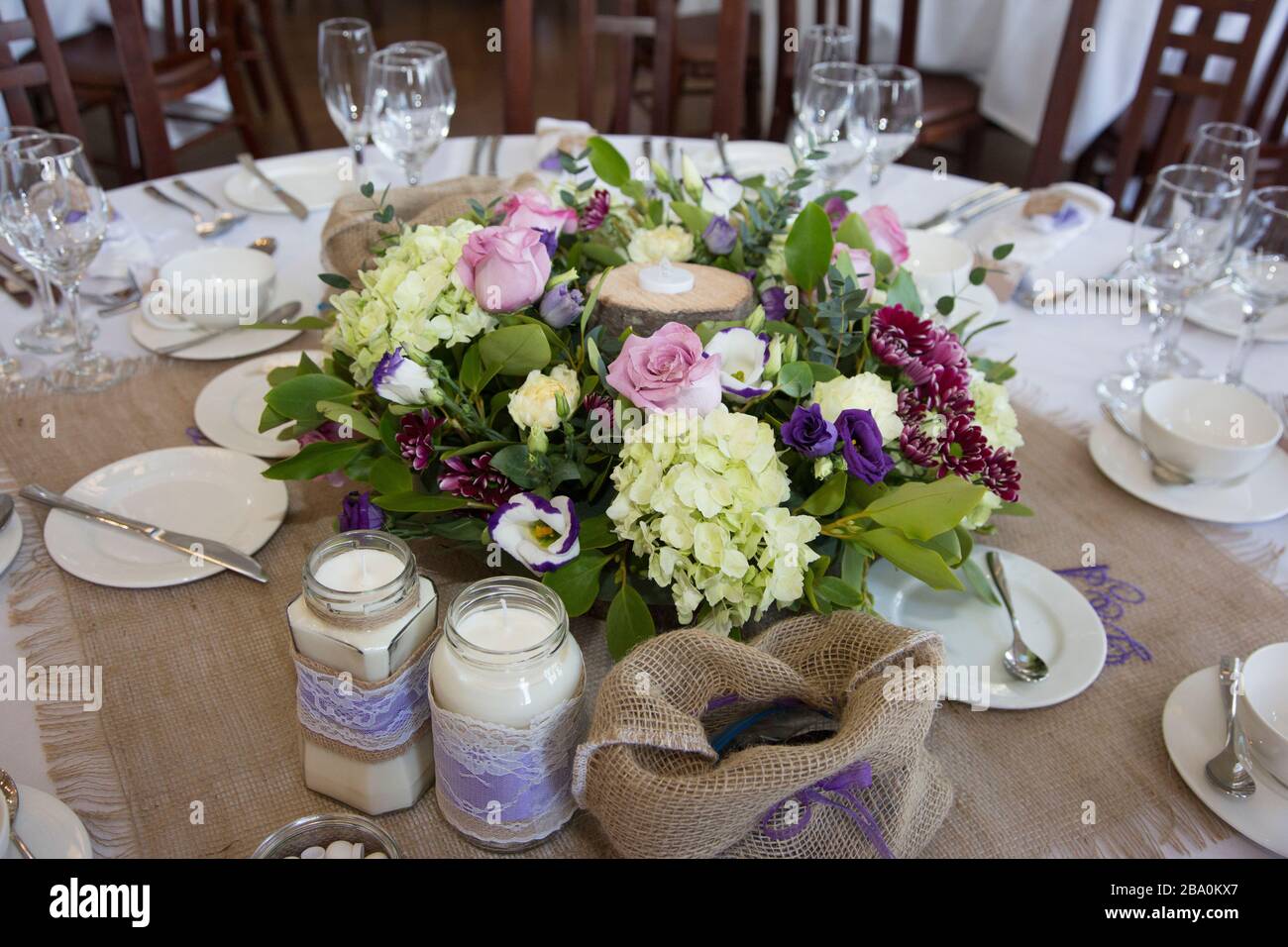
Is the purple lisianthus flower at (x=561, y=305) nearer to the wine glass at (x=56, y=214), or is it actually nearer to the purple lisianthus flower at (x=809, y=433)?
the purple lisianthus flower at (x=809, y=433)

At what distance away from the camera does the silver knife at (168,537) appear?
0.77m

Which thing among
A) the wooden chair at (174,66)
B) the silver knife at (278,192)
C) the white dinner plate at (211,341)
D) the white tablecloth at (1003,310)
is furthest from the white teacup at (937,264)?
the wooden chair at (174,66)

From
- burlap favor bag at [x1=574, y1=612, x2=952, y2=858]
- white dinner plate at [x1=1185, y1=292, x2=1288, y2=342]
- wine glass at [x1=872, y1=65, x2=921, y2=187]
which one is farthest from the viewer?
wine glass at [x1=872, y1=65, x2=921, y2=187]

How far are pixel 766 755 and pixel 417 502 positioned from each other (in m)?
0.31

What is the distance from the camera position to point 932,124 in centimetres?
250

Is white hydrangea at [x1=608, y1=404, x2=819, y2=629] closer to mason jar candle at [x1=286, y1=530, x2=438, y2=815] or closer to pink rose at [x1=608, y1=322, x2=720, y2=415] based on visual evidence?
pink rose at [x1=608, y1=322, x2=720, y2=415]

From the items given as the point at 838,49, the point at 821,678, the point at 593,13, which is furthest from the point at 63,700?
the point at 593,13

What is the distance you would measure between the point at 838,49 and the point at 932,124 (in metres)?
1.18

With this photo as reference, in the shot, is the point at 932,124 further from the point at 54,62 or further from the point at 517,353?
the point at 517,353

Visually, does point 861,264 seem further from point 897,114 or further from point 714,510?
point 897,114

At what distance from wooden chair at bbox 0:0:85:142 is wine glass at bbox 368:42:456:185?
508mm

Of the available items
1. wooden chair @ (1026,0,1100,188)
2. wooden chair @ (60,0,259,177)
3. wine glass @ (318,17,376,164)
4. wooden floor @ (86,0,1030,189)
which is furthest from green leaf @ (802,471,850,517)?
wooden floor @ (86,0,1030,189)

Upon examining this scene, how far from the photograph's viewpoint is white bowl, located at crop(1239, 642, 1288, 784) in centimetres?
62

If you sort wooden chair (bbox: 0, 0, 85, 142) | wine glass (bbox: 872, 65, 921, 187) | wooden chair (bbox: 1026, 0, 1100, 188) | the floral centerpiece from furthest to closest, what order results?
wooden chair (bbox: 1026, 0, 1100, 188)
wooden chair (bbox: 0, 0, 85, 142)
wine glass (bbox: 872, 65, 921, 187)
the floral centerpiece
